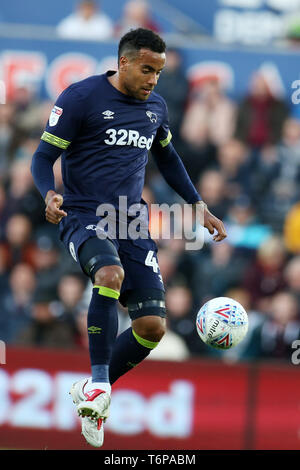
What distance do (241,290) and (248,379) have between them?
1.37m

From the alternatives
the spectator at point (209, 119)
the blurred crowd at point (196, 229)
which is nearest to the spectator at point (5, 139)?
the blurred crowd at point (196, 229)

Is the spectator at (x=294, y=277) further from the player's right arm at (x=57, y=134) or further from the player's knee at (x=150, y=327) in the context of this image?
the player's right arm at (x=57, y=134)

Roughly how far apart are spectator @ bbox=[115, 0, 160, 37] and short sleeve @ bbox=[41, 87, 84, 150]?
22.6 ft

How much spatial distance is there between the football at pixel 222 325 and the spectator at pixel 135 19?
7.18 meters

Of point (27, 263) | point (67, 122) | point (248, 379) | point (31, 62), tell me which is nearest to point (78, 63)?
point (31, 62)

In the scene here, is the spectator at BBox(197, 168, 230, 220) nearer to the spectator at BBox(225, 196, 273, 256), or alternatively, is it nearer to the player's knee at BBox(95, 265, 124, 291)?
the spectator at BBox(225, 196, 273, 256)

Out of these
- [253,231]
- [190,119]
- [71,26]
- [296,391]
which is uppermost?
[71,26]

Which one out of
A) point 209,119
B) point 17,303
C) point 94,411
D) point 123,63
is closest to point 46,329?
point 17,303

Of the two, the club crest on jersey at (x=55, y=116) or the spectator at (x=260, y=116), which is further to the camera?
the spectator at (x=260, y=116)

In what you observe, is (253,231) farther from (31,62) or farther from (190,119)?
(31,62)

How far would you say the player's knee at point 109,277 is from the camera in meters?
6.75

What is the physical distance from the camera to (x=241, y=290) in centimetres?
1165

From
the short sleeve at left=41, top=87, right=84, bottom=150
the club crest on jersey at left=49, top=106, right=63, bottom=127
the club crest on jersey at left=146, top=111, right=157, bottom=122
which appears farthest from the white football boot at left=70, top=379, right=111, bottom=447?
the club crest on jersey at left=146, top=111, right=157, bottom=122

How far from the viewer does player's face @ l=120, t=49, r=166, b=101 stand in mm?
7031
